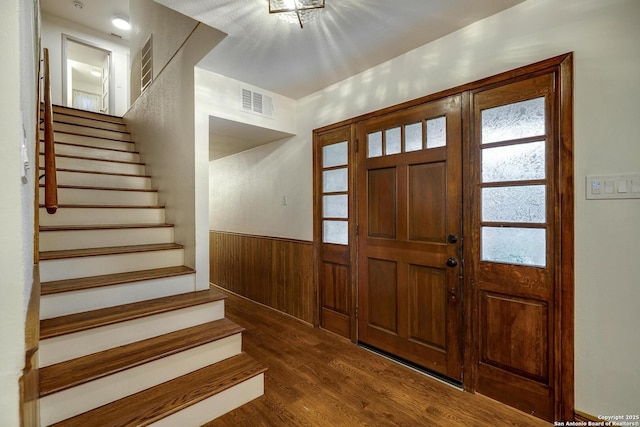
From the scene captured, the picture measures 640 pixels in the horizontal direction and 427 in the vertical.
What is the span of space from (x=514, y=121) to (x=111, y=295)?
2.91m

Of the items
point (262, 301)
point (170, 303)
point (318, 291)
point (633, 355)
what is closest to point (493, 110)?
point (633, 355)

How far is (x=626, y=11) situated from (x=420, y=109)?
1.11m

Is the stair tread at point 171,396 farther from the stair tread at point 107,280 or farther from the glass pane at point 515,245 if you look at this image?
the glass pane at point 515,245

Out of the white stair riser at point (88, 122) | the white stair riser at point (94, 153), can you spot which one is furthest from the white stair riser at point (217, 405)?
the white stair riser at point (88, 122)

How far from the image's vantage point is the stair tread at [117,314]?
165 cm

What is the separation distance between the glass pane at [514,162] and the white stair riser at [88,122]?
15.2 ft

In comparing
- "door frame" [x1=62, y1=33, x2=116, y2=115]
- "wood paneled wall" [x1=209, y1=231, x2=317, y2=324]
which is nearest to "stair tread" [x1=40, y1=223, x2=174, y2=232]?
"wood paneled wall" [x1=209, y1=231, x2=317, y2=324]

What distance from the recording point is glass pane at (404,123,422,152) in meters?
2.24

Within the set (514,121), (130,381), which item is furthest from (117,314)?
(514,121)

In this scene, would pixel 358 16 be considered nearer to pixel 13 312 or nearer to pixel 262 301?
pixel 13 312

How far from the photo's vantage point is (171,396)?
166 centimetres

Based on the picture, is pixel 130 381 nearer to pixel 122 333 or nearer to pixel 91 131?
pixel 122 333

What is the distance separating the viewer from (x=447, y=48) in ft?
6.81

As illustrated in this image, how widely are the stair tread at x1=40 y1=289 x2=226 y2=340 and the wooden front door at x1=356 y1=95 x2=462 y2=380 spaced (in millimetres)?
1352
